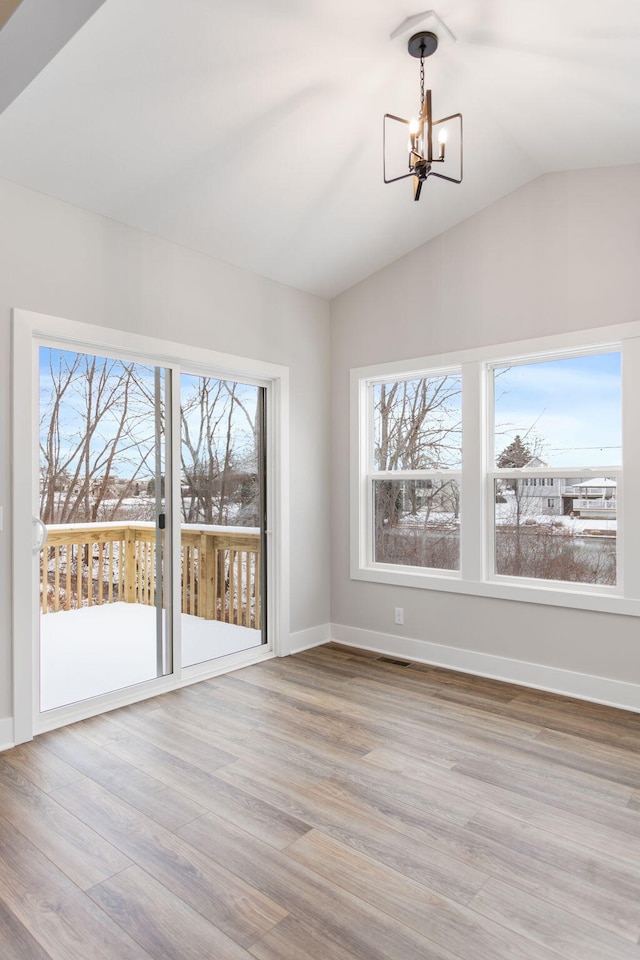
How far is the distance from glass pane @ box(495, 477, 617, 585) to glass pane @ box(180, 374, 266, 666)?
5.46 ft

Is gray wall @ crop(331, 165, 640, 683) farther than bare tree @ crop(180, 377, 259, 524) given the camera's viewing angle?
No

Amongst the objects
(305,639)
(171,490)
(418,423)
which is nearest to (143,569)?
(171,490)

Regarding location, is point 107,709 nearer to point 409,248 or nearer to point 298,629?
point 298,629

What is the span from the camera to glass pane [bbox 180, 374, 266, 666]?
3748 millimetres

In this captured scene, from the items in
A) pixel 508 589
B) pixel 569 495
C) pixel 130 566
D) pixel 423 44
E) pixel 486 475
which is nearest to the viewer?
pixel 423 44

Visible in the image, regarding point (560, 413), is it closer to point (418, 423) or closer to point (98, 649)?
point (418, 423)

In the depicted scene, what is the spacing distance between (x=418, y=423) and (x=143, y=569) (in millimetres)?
2097

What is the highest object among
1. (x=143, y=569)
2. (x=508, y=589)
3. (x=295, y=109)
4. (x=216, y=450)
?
(x=295, y=109)

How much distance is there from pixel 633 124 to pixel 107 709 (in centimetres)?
400

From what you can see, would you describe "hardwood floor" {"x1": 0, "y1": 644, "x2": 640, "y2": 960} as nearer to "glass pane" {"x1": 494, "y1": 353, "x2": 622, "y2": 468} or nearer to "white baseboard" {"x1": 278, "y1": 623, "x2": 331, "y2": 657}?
"white baseboard" {"x1": 278, "y1": 623, "x2": 331, "y2": 657}

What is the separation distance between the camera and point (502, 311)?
12.2 ft

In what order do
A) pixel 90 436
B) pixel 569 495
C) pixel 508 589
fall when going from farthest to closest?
pixel 508 589, pixel 569 495, pixel 90 436

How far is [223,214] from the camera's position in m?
3.39

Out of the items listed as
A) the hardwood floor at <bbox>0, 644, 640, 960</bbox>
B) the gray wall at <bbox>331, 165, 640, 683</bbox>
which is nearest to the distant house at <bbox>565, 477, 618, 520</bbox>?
the gray wall at <bbox>331, 165, 640, 683</bbox>
